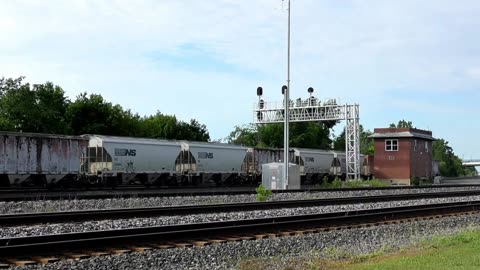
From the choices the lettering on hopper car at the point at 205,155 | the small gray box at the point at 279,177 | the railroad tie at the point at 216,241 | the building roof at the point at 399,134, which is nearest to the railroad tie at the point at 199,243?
the railroad tie at the point at 216,241

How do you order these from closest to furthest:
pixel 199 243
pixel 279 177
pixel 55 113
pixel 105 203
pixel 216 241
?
pixel 199 243, pixel 216 241, pixel 105 203, pixel 279 177, pixel 55 113

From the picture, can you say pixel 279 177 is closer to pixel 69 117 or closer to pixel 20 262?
pixel 20 262

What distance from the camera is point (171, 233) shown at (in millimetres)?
11617

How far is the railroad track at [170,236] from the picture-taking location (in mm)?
9648

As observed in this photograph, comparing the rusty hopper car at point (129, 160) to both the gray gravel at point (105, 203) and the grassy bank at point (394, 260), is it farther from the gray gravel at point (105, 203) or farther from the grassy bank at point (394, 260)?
the grassy bank at point (394, 260)

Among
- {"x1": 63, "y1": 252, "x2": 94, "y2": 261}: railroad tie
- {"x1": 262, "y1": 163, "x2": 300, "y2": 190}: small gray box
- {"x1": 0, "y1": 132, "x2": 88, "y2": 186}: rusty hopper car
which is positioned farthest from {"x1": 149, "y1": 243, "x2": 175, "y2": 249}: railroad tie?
{"x1": 262, "y1": 163, "x2": 300, "y2": 190}: small gray box

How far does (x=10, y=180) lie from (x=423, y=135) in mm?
45904

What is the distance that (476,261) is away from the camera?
9359 mm

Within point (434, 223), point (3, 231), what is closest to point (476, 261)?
point (434, 223)

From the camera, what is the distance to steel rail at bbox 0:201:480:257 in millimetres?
9781

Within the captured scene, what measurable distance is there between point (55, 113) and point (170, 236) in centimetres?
4782

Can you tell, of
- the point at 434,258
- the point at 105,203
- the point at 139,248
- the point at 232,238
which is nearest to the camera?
the point at 434,258

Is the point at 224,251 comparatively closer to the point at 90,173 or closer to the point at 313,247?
the point at 313,247

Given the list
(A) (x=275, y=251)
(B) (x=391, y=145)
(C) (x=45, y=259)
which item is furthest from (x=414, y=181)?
(C) (x=45, y=259)
